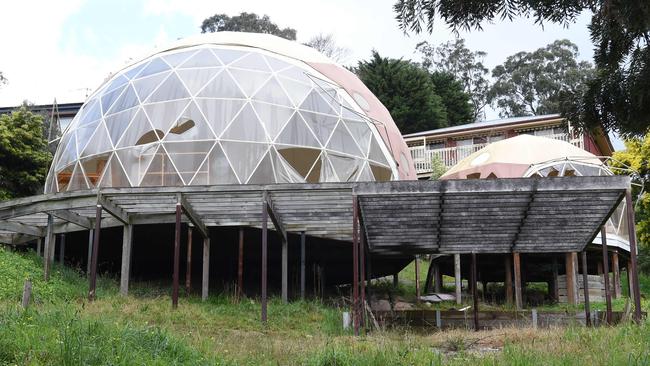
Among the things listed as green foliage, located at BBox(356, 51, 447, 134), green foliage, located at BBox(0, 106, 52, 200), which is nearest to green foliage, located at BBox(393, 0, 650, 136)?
green foliage, located at BBox(0, 106, 52, 200)

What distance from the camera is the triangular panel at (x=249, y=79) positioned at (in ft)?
63.5

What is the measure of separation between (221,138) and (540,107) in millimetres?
47811

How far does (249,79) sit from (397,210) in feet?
25.7

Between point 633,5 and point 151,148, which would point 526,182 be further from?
point 151,148

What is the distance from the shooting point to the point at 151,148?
59.9ft

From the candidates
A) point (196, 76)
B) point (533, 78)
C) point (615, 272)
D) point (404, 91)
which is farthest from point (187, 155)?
point (533, 78)

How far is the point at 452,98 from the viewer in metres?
46.5

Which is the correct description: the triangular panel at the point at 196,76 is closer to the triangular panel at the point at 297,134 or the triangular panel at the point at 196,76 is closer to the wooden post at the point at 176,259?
the triangular panel at the point at 297,134

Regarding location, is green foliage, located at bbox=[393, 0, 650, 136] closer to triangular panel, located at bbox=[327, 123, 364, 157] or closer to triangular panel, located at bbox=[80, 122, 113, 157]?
triangular panel, located at bbox=[327, 123, 364, 157]

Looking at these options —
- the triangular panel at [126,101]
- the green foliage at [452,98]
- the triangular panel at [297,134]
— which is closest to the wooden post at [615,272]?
the triangular panel at [297,134]

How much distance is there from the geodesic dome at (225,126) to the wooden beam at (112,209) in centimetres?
131

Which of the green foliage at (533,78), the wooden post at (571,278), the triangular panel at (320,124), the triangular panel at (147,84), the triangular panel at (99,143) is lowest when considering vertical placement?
the wooden post at (571,278)

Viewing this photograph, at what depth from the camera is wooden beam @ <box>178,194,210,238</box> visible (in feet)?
50.3

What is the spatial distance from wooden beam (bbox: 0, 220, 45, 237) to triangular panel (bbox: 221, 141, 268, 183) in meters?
5.63
